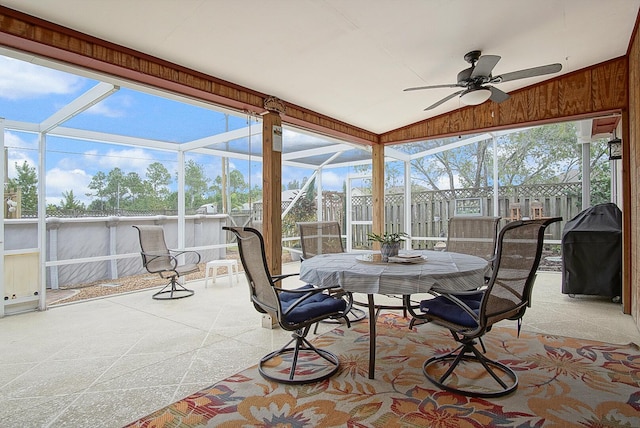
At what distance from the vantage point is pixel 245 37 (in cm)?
255

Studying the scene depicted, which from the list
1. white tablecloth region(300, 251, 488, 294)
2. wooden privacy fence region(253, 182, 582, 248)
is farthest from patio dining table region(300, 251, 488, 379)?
wooden privacy fence region(253, 182, 582, 248)

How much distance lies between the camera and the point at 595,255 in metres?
4.18

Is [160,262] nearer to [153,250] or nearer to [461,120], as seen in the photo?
[153,250]

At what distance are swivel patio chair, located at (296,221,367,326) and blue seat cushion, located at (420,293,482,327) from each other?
134 cm

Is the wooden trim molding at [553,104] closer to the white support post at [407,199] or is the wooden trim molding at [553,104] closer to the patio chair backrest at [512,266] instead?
the white support post at [407,199]

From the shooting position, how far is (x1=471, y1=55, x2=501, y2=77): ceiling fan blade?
2.64m

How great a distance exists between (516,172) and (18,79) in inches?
361

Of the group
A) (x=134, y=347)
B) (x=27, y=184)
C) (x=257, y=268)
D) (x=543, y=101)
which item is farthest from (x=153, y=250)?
(x=543, y=101)

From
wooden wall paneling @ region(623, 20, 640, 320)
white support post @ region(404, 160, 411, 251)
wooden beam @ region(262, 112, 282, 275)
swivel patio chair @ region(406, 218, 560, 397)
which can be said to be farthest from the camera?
white support post @ region(404, 160, 411, 251)

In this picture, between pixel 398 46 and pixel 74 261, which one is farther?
pixel 74 261

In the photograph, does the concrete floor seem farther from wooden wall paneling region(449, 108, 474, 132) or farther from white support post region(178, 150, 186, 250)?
wooden wall paneling region(449, 108, 474, 132)

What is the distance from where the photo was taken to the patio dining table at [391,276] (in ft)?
6.89

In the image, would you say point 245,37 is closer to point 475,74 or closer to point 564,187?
point 475,74

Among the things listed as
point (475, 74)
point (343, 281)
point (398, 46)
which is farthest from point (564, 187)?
point (343, 281)
